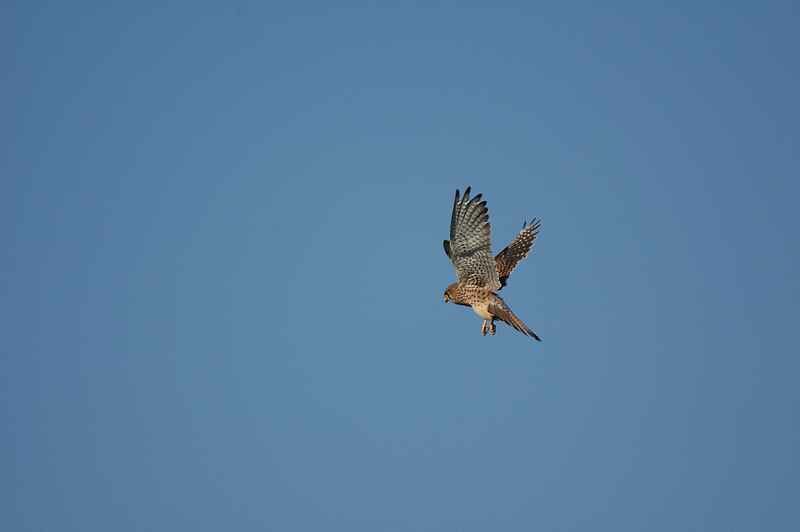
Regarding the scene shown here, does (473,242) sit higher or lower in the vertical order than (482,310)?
higher

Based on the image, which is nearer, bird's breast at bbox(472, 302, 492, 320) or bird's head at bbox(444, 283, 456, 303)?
bird's breast at bbox(472, 302, 492, 320)

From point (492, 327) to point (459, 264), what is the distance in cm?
186

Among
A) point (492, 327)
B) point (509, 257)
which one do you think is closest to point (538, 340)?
point (492, 327)

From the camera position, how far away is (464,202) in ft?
81.9

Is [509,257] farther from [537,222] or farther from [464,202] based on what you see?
[464,202]

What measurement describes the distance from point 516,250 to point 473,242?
326 centimetres

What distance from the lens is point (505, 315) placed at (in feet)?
77.9

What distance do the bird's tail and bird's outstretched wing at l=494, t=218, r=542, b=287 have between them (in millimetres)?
3201

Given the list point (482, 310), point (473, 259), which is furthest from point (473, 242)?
point (482, 310)

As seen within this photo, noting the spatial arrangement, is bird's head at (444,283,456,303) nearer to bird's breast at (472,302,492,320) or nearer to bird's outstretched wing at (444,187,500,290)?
bird's outstretched wing at (444,187,500,290)

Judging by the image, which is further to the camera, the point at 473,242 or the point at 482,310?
the point at 473,242

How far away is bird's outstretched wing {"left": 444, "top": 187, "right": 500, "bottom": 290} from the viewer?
81.9 feet

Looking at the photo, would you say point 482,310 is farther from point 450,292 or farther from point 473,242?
point 473,242

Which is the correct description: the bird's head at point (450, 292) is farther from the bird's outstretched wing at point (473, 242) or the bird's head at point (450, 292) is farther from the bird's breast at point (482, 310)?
the bird's breast at point (482, 310)
